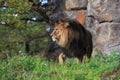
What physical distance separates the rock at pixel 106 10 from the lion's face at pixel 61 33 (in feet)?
3.61

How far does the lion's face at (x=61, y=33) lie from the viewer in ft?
36.4

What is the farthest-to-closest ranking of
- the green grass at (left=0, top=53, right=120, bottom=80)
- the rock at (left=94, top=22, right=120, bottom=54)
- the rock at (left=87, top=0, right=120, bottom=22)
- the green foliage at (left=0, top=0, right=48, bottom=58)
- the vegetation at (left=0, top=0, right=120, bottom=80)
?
the green foliage at (left=0, top=0, right=48, bottom=58), the rock at (left=87, top=0, right=120, bottom=22), the rock at (left=94, top=22, right=120, bottom=54), the vegetation at (left=0, top=0, right=120, bottom=80), the green grass at (left=0, top=53, right=120, bottom=80)

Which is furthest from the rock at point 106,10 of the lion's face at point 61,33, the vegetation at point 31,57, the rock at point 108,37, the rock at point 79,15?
the vegetation at point 31,57

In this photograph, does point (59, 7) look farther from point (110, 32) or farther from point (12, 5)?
point (110, 32)

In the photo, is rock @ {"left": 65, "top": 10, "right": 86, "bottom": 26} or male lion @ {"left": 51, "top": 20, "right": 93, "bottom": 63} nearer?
male lion @ {"left": 51, "top": 20, "right": 93, "bottom": 63}

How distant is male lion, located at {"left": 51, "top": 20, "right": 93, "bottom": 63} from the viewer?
36.4 ft

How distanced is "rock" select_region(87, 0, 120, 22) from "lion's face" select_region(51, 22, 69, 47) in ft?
3.61

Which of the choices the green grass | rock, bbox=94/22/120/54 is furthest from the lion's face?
the green grass

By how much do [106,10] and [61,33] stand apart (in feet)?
4.73

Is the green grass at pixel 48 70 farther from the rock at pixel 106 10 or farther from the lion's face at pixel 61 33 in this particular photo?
the rock at pixel 106 10

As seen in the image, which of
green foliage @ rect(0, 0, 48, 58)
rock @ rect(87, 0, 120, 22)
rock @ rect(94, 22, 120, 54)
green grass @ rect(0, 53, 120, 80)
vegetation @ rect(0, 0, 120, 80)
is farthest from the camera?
green foliage @ rect(0, 0, 48, 58)

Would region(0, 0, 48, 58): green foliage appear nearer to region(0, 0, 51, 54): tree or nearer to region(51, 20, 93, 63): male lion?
region(0, 0, 51, 54): tree

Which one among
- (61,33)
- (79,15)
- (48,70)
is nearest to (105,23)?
(61,33)

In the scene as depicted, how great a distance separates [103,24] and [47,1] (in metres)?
5.57
